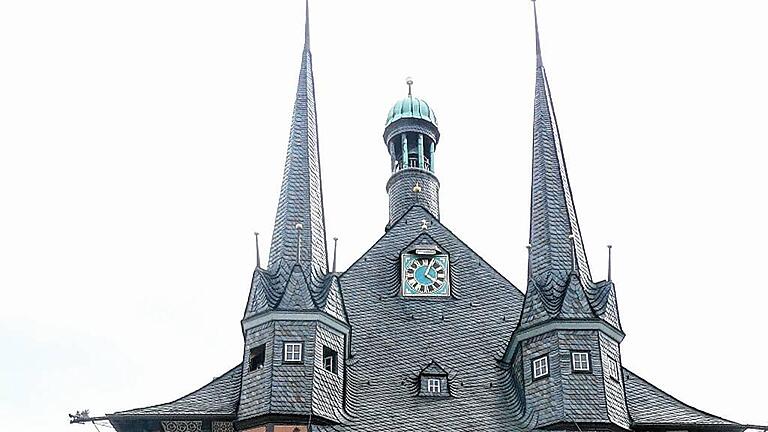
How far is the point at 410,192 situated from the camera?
1672 inches

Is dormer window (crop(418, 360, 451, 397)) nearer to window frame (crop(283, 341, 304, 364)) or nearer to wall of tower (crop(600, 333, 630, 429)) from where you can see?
window frame (crop(283, 341, 304, 364))

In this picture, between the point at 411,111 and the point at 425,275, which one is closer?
the point at 425,275

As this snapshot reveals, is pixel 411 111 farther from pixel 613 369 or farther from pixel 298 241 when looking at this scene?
pixel 613 369

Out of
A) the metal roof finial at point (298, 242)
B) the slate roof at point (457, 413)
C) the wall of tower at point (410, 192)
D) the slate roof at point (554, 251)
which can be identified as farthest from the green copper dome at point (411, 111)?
the slate roof at point (457, 413)

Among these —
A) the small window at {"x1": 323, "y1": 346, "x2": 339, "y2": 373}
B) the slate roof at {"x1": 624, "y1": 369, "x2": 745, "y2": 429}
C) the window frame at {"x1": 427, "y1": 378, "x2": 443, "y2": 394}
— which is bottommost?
the slate roof at {"x1": 624, "y1": 369, "x2": 745, "y2": 429}

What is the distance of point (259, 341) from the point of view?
30.6 metres

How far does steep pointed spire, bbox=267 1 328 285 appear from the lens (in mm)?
31922

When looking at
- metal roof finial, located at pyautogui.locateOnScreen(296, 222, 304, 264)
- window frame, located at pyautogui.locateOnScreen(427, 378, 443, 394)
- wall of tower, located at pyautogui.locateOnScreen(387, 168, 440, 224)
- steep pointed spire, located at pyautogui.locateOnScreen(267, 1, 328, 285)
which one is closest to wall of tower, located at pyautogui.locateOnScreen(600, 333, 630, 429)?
window frame, located at pyautogui.locateOnScreen(427, 378, 443, 394)

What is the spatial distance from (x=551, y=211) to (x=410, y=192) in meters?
9.90

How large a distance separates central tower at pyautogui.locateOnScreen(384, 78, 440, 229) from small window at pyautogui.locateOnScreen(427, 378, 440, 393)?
11.4 m

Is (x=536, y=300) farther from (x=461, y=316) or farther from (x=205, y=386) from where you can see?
(x=205, y=386)

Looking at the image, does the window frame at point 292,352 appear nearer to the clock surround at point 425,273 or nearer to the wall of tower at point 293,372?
the wall of tower at point 293,372

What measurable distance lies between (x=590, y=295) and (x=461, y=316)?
4.15m

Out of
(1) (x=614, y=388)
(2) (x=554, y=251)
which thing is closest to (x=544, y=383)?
(1) (x=614, y=388)
